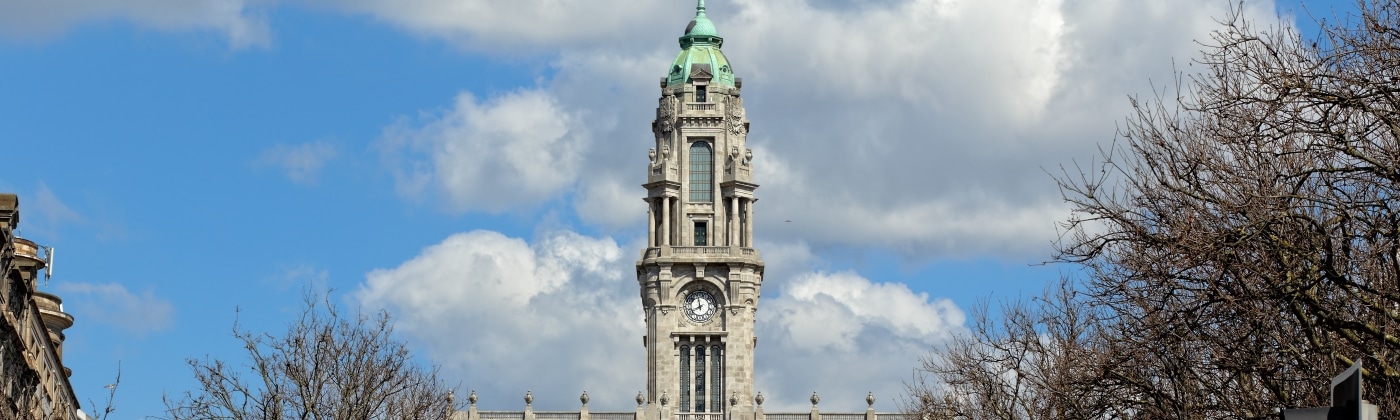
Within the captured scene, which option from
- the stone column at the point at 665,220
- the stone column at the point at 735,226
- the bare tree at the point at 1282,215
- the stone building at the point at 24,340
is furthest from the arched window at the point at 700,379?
the bare tree at the point at 1282,215

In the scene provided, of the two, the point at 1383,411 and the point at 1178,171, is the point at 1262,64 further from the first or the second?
the point at 1383,411

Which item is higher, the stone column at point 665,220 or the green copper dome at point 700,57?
the green copper dome at point 700,57

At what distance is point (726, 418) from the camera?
161000 millimetres

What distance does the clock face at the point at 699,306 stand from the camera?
163m

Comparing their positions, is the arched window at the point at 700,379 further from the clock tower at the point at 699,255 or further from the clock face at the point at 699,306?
the clock face at the point at 699,306

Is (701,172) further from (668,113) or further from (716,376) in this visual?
(716,376)

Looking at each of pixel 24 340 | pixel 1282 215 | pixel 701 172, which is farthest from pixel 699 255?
pixel 1282 215

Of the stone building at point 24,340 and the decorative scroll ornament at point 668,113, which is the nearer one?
the stone building at point 24,340

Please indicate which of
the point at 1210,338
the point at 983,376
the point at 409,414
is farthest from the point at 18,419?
the point at 983,376

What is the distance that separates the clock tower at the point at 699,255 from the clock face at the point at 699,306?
0.24 ft

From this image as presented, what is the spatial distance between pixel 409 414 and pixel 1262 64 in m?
42.5

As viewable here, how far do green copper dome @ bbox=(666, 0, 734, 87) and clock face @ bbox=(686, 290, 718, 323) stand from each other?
1590 centimetres

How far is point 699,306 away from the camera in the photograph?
536 ft

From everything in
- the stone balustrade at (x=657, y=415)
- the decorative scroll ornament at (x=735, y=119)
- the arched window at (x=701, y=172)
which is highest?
the decorative scroll ornament at (x=735, y=119)
